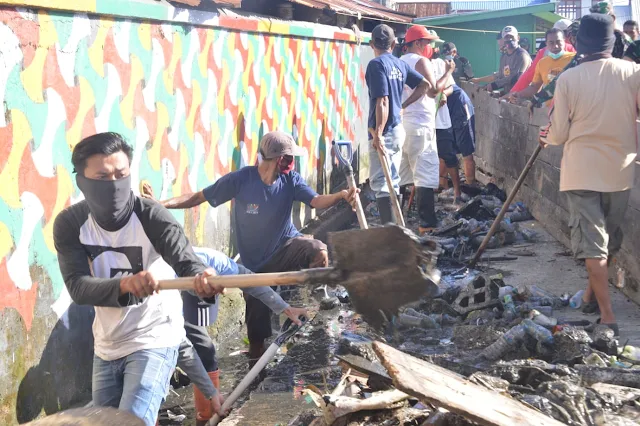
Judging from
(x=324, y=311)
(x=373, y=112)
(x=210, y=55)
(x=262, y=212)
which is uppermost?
(x=210, y=55)

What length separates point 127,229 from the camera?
13.5ft

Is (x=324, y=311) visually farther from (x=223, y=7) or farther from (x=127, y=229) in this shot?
(x=127, y=229)

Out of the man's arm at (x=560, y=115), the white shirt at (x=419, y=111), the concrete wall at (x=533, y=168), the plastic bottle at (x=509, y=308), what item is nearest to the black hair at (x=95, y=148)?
the man's arm at (x=560, y=115)

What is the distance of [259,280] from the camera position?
12.4 ft

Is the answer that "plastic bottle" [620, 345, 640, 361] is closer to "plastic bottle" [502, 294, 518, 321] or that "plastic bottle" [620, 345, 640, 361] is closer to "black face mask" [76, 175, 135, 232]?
"plastic bottle" [502, 294, 518, 321]

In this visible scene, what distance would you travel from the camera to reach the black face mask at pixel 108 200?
401cm

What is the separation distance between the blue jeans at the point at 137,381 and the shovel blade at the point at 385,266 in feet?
3.30

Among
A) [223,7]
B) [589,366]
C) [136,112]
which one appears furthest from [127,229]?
[223,7]

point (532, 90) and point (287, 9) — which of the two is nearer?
point (287, 9)

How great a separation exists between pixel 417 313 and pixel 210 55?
9.36 ft

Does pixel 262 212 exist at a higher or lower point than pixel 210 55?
lower

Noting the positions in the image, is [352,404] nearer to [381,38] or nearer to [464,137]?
[381,38]

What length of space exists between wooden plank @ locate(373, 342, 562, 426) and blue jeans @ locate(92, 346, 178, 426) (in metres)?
1.06

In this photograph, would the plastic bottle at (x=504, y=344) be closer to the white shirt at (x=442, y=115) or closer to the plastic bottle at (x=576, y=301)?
the plastic bottle at (x=576, y=301)
